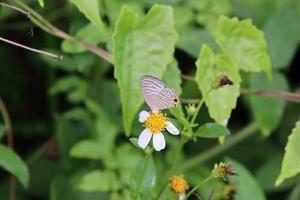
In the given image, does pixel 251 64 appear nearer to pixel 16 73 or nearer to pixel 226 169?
pixel 226 169

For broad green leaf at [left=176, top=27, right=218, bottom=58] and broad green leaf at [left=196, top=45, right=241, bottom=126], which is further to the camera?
broad green leaf at [left=176, top=27, right=218, bottom=58]

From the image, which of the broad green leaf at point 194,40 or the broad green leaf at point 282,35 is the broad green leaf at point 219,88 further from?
the broad green leaf at point 282,35

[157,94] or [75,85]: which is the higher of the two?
[157,94]

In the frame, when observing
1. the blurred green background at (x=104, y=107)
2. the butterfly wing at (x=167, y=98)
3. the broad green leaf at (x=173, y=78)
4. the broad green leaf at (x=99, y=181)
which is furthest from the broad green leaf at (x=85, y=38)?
the butterfly wing at (x=167, y=98)

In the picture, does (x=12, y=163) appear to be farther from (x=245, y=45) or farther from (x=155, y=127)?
(x=245, y=45)

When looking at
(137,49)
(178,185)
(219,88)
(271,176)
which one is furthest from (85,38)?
(271,176)

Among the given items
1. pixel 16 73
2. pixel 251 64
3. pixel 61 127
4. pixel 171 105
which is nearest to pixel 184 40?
pixel 251 64

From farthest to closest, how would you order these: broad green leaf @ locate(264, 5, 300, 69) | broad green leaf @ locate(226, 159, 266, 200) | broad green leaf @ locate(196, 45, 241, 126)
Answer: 1. broad green leaf @ locate(264, 5, 300, 69)
2. broad green leaf @ locate(226, 159, 266, 200)
3. broad green leaf @ locate(196, 45, 241, 126)

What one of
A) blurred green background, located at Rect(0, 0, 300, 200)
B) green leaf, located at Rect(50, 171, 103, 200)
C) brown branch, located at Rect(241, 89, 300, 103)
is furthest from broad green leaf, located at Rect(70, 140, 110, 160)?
brown branch, located at Rect(241, 89, 300, 103)

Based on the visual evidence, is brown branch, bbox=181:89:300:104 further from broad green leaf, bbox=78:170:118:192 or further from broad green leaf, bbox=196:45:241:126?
broad green leaf, bbox=78:170:118:192
